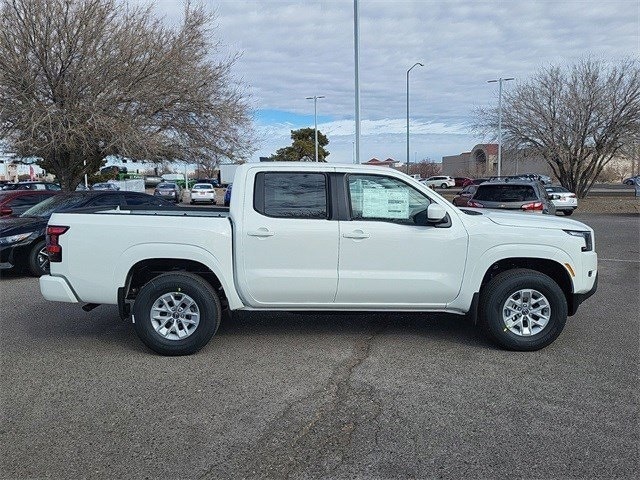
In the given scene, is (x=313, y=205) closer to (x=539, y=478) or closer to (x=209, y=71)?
(x=539, y=478)

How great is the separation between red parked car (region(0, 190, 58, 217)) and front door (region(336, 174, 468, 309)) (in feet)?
34.7

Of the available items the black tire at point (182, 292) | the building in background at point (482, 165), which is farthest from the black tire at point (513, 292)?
the building in background at point (482, 165)

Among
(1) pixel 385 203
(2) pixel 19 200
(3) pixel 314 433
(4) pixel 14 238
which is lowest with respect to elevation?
(3) pixel 314 433

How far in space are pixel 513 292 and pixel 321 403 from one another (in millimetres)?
2345

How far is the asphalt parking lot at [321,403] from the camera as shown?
3.63 m

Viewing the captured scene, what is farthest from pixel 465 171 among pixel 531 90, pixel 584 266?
pixel 584 266

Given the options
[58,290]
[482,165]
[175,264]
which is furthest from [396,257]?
[482,165]

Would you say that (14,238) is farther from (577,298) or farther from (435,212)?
(577,298)

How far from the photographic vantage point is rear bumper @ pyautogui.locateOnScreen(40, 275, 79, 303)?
568cm

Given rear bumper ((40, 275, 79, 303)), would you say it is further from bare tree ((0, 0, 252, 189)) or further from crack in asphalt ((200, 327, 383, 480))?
bare tree ((0, 0, 252, 189))

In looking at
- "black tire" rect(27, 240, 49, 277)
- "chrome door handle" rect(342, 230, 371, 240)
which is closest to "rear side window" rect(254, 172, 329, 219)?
"chrome door handle" rect(342, 230, 371, 240)

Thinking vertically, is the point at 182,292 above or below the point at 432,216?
below

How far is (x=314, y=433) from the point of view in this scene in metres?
4.02

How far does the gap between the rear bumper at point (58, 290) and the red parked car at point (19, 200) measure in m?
9.02
